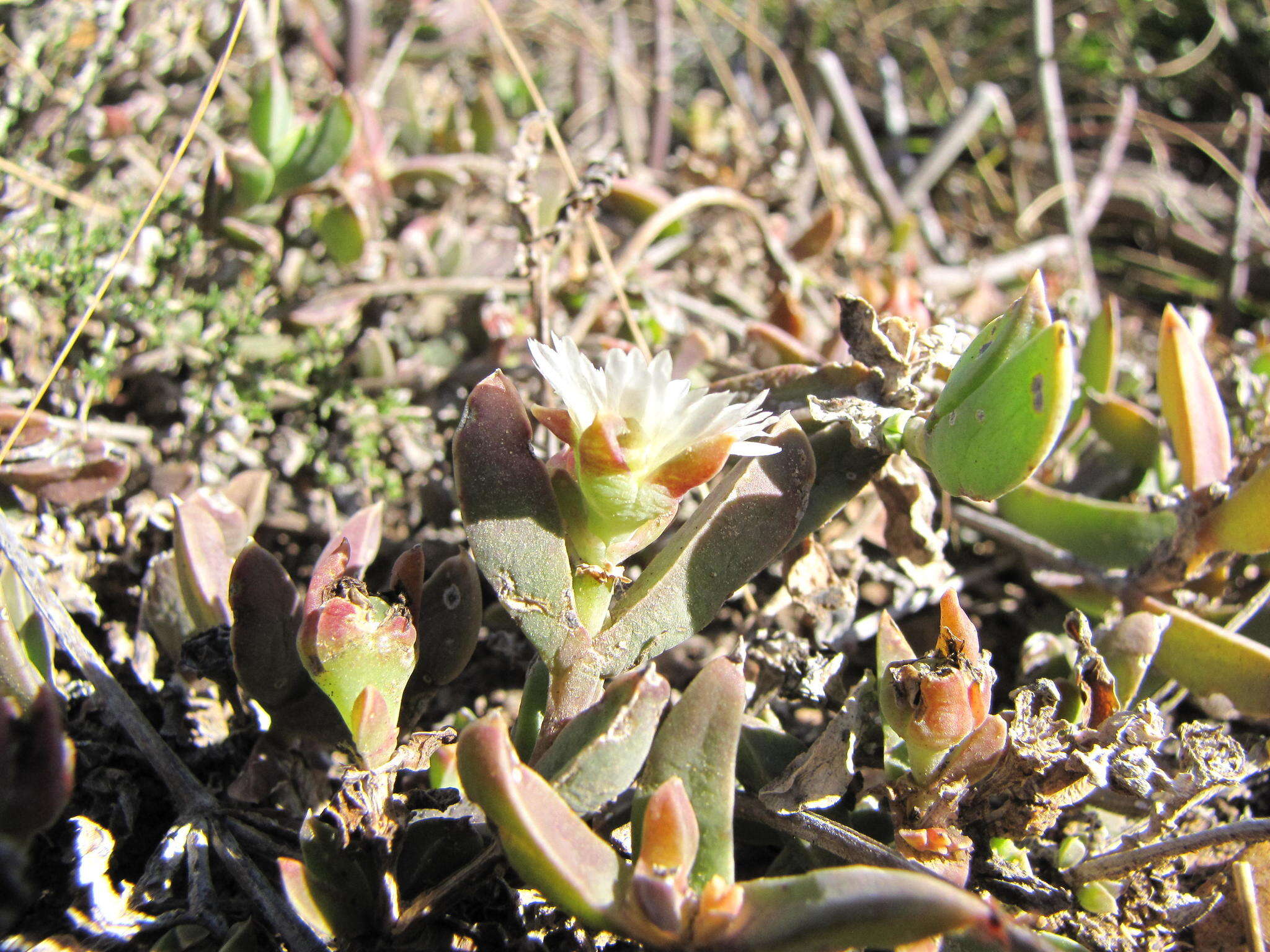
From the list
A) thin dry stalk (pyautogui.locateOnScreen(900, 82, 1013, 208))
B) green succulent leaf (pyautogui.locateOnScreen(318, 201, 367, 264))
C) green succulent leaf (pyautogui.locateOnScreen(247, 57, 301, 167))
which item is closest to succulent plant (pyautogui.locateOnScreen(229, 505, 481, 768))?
green succulent leaf (pyautogui.locateOnScreen(318, 201, 367, 264))

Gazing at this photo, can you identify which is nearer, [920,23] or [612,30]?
[612,30]

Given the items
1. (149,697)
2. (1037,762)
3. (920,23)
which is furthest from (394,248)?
(920,23)

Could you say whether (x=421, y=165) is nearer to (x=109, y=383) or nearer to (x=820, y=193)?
(x=109, y=383)

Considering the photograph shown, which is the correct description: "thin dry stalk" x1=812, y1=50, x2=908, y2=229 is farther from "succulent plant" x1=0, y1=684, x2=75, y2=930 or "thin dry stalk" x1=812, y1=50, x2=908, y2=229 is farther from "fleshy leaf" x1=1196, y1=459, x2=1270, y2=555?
"succulent plant" x1=0, y1=684, x2=75, y2=930

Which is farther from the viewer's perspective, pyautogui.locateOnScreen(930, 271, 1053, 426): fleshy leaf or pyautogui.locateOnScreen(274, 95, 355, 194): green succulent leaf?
pyautogui.locateOnScreen(274, 95, 355, 194): green succulent leaf

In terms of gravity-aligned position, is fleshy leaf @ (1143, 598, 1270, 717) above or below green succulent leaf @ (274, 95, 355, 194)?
below

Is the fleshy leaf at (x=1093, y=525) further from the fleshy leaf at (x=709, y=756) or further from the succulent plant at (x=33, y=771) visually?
the succulent plant at (x=33, y=771)

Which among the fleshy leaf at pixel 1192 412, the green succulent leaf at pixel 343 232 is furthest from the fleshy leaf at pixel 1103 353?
the green succulent leaf at pixel 343 232
